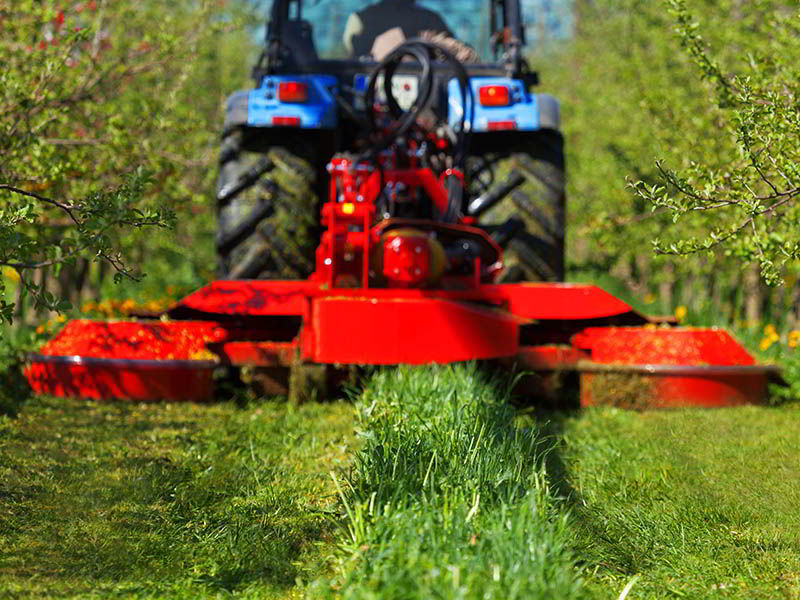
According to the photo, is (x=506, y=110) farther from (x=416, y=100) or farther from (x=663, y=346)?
(x=663, y=346)

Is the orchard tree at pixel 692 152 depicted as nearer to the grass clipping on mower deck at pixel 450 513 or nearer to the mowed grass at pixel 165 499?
the grass clipping on mower deck at pixel 450 513

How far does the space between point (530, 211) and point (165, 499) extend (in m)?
2.84

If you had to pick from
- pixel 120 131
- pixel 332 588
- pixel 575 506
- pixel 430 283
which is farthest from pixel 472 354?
pixel 120 131

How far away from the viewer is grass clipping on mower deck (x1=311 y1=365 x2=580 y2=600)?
2146mm

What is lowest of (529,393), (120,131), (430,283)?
(529,393)

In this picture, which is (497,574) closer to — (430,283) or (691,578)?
(691,578)

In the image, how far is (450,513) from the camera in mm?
2521

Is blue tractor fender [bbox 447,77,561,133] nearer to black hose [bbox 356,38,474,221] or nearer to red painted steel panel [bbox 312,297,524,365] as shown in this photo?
black hose [bbox 356,38,474,221]

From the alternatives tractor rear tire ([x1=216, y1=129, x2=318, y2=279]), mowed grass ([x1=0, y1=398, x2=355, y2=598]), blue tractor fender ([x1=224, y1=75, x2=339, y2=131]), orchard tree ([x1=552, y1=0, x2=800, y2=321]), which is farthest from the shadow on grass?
orchard tree ([x1=552, y1=0, x2=800, y2=321])

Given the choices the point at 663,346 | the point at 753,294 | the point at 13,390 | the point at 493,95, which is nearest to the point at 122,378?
the point at 13,390

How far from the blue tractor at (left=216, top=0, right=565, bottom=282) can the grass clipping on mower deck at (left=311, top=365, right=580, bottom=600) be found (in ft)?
5.87

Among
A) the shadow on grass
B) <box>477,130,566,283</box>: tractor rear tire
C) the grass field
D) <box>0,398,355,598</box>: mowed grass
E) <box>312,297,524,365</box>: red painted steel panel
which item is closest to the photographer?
the grass field

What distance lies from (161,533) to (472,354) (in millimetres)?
1861

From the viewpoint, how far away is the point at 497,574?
211cm
